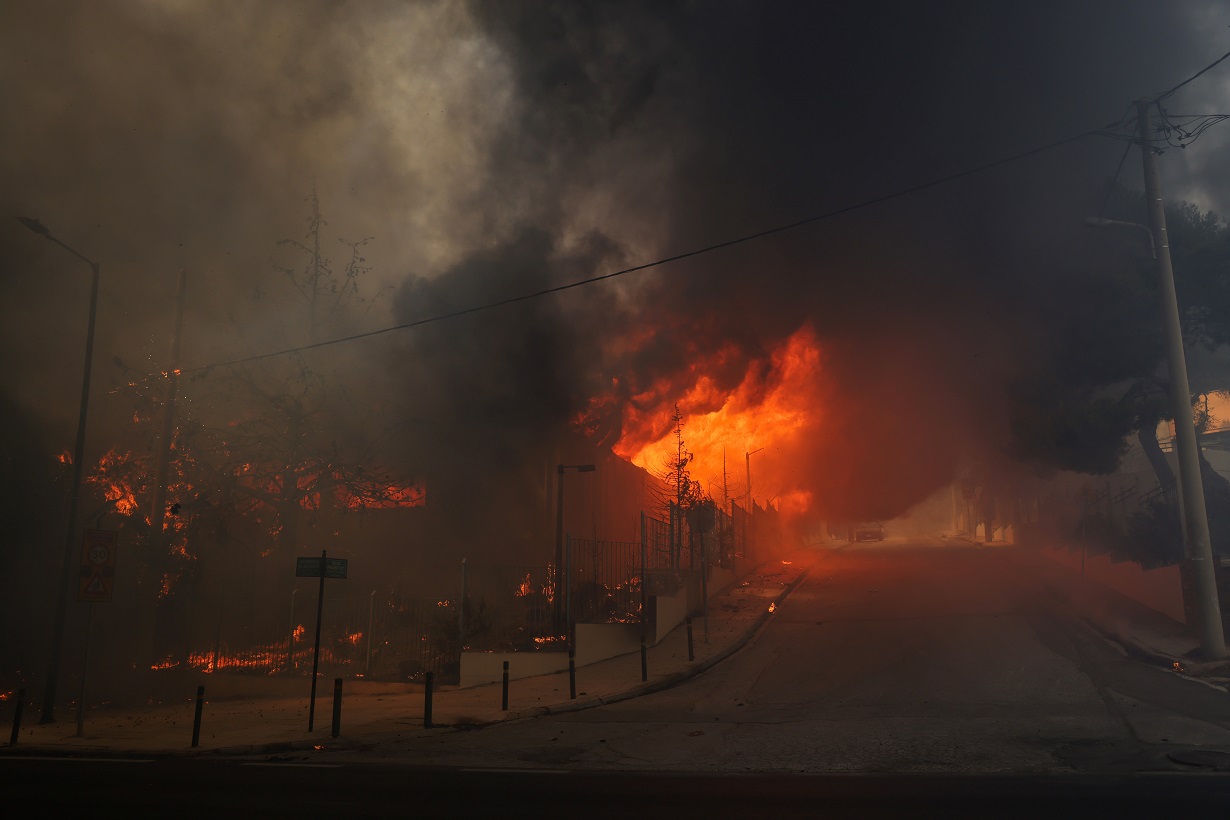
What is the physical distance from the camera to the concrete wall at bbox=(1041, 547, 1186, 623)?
16656 mm

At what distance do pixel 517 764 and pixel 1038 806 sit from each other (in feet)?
16.4

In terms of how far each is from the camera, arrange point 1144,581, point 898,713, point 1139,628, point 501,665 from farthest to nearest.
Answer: point 1144,581
point 1139,628
point 501,665
point 898,713

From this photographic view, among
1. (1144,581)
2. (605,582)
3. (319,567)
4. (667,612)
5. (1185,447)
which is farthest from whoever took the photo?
(1144,581)

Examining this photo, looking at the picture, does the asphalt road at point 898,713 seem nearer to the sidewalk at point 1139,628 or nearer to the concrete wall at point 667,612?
the sidewalk at point 1139,628

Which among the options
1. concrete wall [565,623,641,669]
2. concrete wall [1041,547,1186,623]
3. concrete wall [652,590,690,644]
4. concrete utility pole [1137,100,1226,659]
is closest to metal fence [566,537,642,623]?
concrete wall [565,623,641,669]

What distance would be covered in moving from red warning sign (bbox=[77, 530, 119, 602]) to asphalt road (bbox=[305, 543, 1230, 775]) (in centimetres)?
548

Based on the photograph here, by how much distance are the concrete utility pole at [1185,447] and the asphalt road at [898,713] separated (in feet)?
3.79

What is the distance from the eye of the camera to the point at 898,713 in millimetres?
Answer: 10766

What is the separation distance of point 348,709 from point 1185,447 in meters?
14.0

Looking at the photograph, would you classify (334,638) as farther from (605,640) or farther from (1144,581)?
(1144,581)

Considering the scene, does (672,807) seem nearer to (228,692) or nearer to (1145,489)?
(228,692)

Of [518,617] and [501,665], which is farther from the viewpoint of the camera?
[518,617]

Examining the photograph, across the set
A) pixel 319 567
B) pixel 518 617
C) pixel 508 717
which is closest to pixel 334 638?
pixel 518 617

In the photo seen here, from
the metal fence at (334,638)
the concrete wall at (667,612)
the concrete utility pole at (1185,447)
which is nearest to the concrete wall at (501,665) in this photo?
the metal fence at (334,638)
